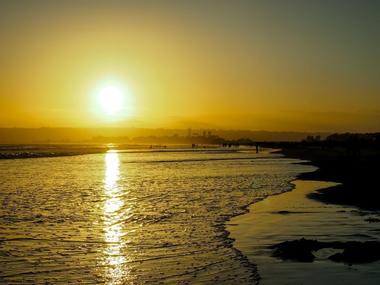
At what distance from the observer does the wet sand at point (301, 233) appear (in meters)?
12.0

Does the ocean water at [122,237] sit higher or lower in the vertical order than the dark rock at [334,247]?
lower

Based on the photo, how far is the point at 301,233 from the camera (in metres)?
17.5

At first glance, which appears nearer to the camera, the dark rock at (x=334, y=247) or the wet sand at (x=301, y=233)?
the wet sand at (x=301, y=233)

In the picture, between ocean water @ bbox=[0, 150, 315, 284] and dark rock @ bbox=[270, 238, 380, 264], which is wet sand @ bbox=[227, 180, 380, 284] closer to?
dark rock @ bbox=[270, 238, 380, 264]

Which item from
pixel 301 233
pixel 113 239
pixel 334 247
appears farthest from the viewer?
pixel 301 233

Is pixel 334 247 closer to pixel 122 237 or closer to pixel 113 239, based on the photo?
pixel 122 237

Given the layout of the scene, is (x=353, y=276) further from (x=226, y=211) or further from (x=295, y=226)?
(x=226, y=211)

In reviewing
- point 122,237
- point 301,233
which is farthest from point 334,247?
point 122,237

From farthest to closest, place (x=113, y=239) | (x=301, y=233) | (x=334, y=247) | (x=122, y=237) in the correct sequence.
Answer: (x=301, y=233) < (x=122, y=237) < (x=113, y=239) < (x=334, y=247)

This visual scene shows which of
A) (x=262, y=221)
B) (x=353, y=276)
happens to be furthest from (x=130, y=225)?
(x=353, y=276)

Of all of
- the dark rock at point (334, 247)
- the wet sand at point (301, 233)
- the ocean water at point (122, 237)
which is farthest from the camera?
the dark rock at point (334, 247)

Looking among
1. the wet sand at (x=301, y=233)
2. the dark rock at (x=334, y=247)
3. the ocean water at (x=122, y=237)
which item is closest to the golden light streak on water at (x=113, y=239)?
the ocean water at (x=122, y=237)

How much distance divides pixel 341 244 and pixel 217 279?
5.08 meters

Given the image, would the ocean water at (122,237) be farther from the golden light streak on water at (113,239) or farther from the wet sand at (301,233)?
the wet sand at (301,233)
